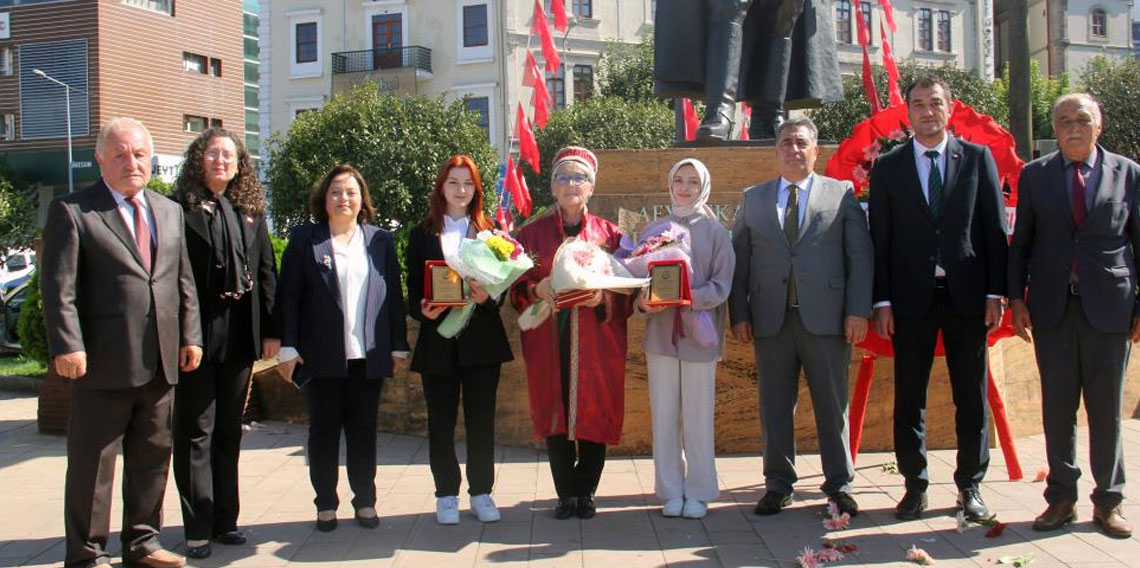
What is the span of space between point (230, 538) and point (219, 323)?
100 centimetres

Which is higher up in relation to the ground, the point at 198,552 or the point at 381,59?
the point at 381,59

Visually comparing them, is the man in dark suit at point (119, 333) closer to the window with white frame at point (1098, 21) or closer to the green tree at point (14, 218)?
the green tree at point (14, 218)

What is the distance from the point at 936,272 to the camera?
459 cm

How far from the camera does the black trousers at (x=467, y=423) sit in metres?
4.95

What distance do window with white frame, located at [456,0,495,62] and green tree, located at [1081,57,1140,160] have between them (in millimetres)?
21096

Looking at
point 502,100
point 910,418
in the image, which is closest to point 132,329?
point 910,418

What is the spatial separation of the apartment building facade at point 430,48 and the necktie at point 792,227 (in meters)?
33.3

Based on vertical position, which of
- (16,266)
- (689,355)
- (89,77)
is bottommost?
(689,355)

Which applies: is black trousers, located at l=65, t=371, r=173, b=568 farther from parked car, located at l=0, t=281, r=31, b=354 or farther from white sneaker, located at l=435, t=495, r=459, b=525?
parked car, located at l=0, t=281, r=31, b=354

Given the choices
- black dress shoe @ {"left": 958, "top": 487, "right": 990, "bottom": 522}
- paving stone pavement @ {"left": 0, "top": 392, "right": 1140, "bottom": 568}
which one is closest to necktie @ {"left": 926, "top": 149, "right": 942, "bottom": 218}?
black dress shoe @ {"left": 958, "top": 487, "right": 990, "bottom": 522}

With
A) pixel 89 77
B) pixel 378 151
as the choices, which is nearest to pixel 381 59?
pixel 89 77

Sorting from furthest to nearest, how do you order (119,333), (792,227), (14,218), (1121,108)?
(14,218)
(1121,108)
(792,227)
(119,333)

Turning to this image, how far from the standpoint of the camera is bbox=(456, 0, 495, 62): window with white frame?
1530 inches

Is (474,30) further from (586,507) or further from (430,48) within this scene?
(586,507)
